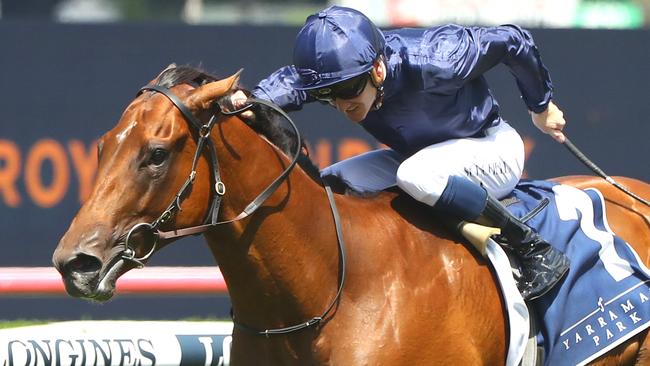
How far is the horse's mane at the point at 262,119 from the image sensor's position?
11.9 ft

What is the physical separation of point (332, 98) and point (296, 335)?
2.44ft

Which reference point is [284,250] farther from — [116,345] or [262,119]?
[116,345]

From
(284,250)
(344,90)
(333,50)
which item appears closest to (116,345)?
(284,250)

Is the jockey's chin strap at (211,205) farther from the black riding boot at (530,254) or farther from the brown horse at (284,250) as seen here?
the black riding boot at (530,254)

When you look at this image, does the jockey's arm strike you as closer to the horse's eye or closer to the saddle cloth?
the saddle cloth

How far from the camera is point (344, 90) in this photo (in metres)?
3.76

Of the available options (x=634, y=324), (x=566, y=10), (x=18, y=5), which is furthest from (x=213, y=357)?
(x=566, y=10)

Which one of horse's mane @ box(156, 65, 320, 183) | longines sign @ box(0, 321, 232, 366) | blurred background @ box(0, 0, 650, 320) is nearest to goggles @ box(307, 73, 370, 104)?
horse's mane @ box(156, 65, 320, 183)

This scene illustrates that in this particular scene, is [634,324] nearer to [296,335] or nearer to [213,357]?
[296,335]

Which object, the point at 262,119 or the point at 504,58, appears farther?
the point at 504,58

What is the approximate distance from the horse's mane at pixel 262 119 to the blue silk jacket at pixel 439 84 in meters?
0.26

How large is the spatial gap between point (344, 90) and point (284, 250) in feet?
1.74

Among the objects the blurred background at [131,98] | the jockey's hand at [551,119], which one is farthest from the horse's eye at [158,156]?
the blurred background at [131,98]

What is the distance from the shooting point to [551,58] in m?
8.12
